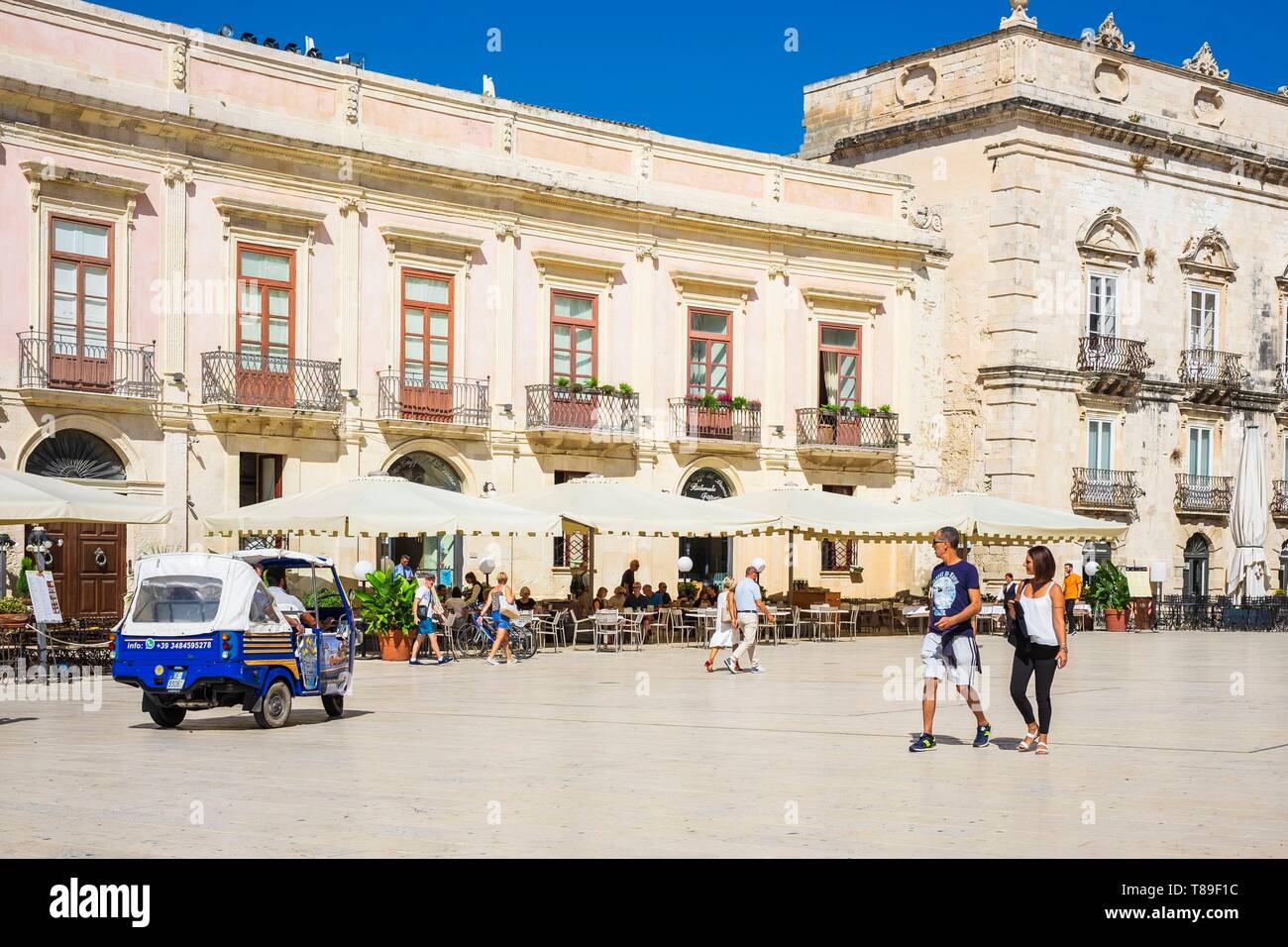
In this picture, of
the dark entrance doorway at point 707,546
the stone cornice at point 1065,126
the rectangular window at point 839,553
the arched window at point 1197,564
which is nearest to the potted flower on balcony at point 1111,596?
the rectangular window at point 839,553

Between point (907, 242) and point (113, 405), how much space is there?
18.0 m

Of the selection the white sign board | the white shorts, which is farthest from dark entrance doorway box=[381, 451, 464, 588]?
A: the white shorts

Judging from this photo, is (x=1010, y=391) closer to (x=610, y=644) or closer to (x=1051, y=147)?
(x=1051, y=147)

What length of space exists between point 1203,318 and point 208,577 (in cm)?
3261

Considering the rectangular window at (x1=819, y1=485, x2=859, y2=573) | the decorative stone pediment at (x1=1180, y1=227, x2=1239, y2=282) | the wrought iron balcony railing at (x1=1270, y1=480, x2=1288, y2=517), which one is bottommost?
the rectangular window at (x1=819, y1=485, x2=859, y2=573)

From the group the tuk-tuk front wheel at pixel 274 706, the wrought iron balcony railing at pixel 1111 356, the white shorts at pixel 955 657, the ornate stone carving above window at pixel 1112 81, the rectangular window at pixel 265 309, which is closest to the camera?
the white shorts at pixel 955 657

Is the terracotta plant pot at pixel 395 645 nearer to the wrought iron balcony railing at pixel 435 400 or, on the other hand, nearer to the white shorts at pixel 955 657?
the wrought iron balcony railing at pixel 435 400

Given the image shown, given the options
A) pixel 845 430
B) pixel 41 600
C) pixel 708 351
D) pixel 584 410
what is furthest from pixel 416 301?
pixel 41 600

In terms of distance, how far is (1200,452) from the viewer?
42.4m

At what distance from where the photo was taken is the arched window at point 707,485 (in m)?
35.2

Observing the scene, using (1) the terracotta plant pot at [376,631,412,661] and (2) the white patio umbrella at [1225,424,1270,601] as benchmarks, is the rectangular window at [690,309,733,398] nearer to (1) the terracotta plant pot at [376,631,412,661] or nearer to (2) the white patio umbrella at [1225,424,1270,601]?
(1) the terracotta plant pot at [376,631,412,661]

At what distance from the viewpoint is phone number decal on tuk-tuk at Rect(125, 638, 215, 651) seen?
14.7 meters

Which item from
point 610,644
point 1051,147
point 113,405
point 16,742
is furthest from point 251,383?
point 1051,147

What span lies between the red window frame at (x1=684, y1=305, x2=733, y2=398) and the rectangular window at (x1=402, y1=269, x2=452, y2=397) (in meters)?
5.48
